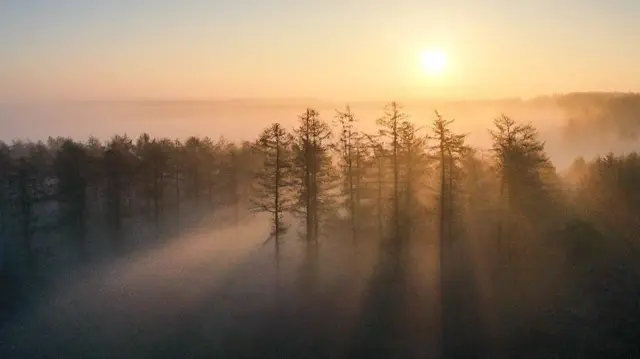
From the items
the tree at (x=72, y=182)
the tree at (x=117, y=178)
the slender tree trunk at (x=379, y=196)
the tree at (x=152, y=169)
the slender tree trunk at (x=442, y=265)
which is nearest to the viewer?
the slender tree trunk at (x=442, y=265)

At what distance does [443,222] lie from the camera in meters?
36.8

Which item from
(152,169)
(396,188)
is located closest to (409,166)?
(396,188)

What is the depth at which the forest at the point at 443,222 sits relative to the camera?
92.0 ft

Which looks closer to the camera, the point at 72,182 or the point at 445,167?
the point at 445,167

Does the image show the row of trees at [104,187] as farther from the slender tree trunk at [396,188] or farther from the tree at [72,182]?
the slender tree trunk at [396,188]

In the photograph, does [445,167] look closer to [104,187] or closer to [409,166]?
[409,166]

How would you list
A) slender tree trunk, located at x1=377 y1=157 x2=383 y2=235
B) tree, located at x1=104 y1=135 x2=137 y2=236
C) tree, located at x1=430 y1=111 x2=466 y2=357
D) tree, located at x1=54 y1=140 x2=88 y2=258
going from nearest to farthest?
1. tree, located at x1=430 y1=111 x2=466 y2=357
2. slender tree trunk, located at x1=377 y1=157 x2=383 y2=235
3. tree, located at x1=54 y1=140 x2=88 y2=258
4. tree, located at x1=104 y1=135 x2=137 y2=236

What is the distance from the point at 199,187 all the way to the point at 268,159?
2245 cm

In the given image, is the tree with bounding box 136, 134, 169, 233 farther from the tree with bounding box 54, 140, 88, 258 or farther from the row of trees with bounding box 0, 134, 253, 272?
the tree with bounding box 54, 140, 88, 258

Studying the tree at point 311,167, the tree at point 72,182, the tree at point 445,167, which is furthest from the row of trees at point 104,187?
the tree at point 445,167

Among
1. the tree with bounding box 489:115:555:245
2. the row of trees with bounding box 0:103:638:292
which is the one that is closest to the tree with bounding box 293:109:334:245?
the row of trees with bounding box 0:103:638:292

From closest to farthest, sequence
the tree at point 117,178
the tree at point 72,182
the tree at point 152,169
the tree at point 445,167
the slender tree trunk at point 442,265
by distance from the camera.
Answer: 1. the slender tree trunk at point 442,265
2. the tree at point 445,167
3. the tree at point 72,182
4. the tree at point 117,178
5. the tree at point 152,169

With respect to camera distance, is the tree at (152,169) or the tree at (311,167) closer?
the tree at (311,167)

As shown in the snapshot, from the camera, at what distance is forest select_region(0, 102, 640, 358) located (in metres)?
28.0
